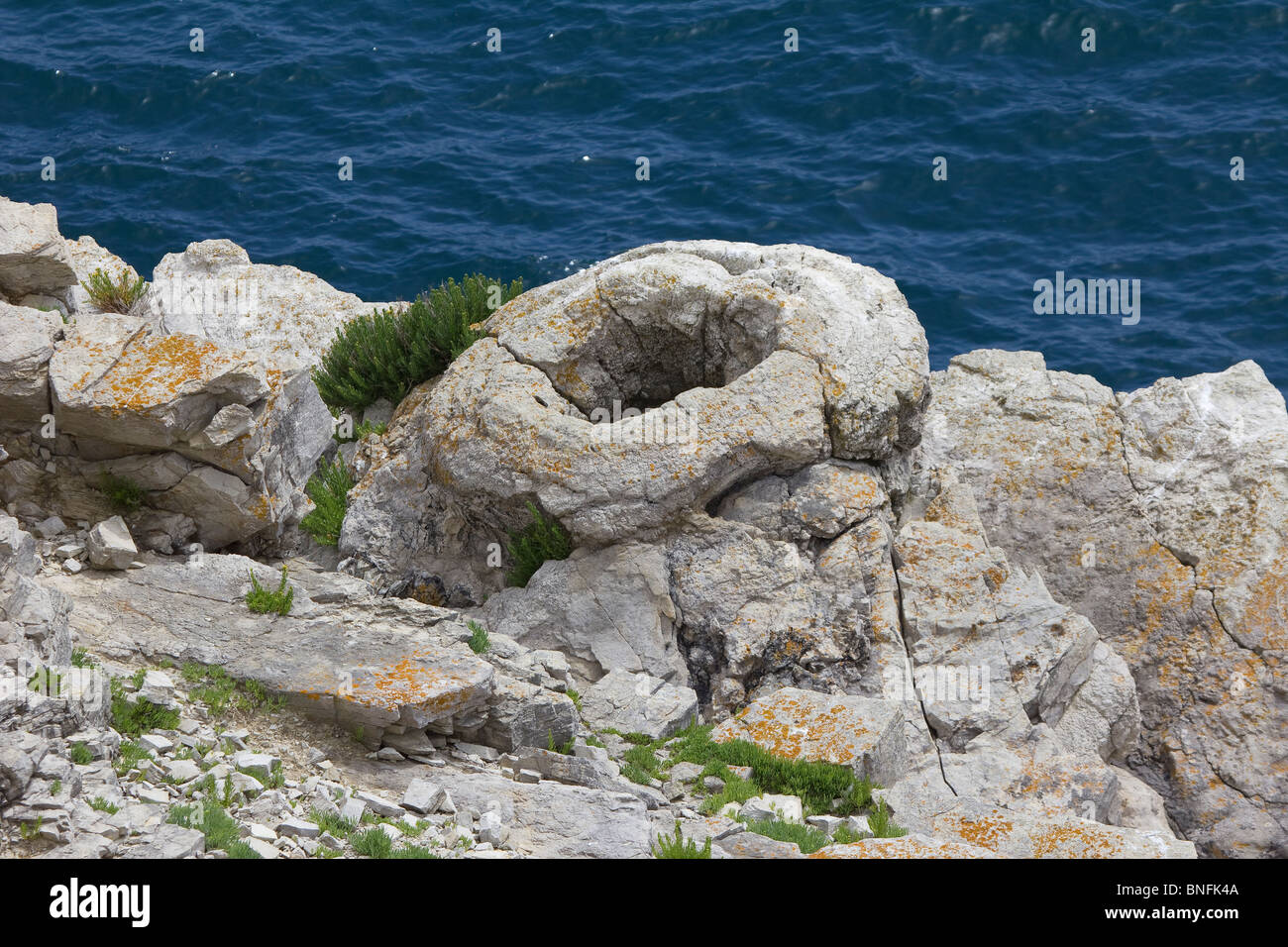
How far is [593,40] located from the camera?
35969 mm

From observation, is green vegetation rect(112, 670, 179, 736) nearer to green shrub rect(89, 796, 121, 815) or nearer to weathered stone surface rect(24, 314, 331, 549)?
green shrub rect(89, 796, 121, 815)

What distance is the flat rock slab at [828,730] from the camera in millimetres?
12648

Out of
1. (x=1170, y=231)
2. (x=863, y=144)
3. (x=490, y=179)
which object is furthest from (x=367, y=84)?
(x=1170, y=231)

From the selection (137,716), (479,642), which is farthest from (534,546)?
(137,716)

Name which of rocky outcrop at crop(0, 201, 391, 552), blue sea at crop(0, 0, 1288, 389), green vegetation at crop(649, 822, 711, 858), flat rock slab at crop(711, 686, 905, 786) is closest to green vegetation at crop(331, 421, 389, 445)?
rocky outcrop at crop(0, 201, 391, 552)

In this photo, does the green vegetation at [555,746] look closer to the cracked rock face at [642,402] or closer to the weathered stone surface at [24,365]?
the cracked rock face at [642,402]

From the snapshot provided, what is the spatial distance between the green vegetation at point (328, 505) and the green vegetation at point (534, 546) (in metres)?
2.39

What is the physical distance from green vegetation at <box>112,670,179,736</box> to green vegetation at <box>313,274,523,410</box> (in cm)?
715

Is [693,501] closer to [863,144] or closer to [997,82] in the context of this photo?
[863,144]

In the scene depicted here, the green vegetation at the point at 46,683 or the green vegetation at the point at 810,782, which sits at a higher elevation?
the green vegetation at the point at 46,683

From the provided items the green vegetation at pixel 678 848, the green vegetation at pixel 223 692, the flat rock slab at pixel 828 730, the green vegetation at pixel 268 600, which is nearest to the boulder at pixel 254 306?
the green vegetation at pixel 268 600

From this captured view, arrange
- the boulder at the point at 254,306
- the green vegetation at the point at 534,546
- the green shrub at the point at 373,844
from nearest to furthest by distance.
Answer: the green shrub at the point at 373,844
the green vegetation at the point at 534,546
the boulder at the point at 254,306

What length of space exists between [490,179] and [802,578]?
19937 millimetres

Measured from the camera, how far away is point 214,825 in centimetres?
948
